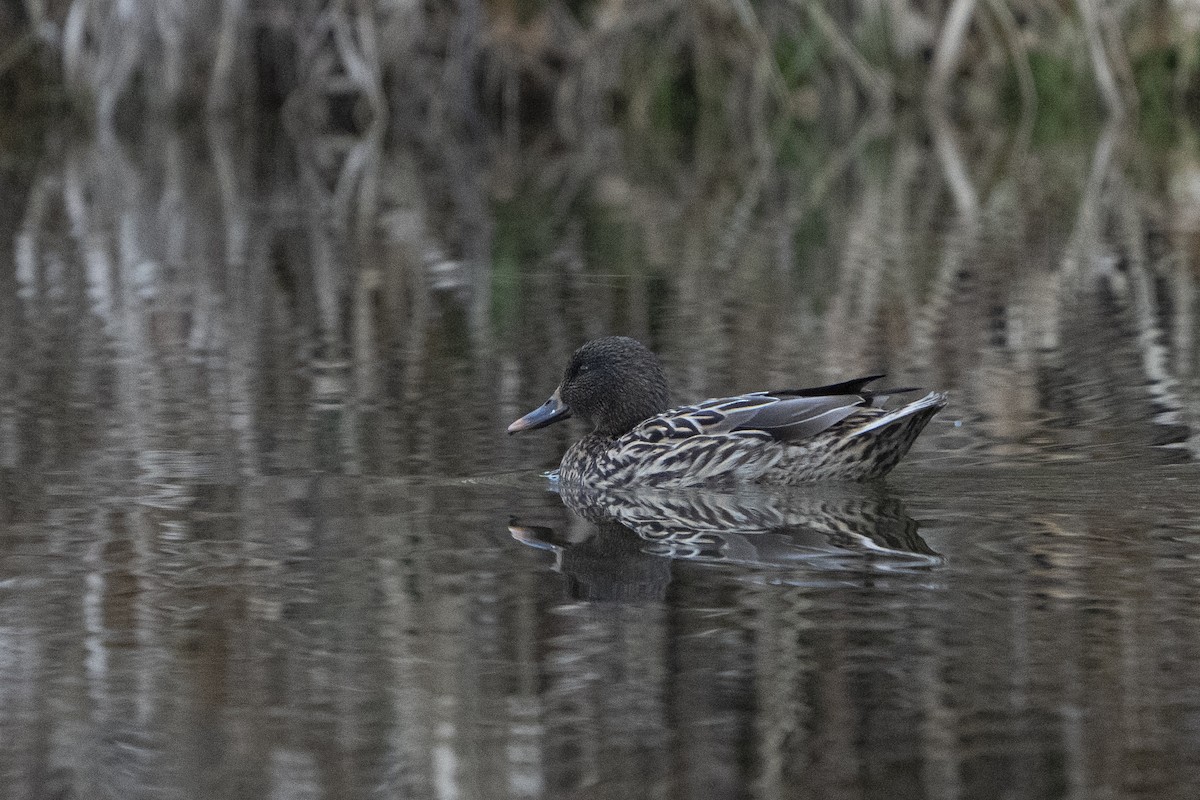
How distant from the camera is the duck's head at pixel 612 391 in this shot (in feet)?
22.9

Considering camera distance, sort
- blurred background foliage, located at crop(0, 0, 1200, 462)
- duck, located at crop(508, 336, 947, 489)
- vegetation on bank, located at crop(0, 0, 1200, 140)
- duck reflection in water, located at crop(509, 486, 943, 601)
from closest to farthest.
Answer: duck reflection in water, located at crop(509, 486, 943, 601), duck, located at crop(508, 336, 947, 489), blurred background foliage, located at crop(0, 0, 1200, 462), vegetation on bank, located at crop(0, 0, 1200, 140)

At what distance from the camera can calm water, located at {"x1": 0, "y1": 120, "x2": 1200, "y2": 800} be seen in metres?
3.90

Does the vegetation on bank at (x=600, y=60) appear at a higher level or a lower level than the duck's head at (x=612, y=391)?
higher

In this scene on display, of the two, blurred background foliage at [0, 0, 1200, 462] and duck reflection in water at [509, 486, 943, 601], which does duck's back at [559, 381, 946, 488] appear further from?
blurred background foliage at [0, 0, 1200, 462]

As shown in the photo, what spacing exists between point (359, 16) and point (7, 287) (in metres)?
9.85

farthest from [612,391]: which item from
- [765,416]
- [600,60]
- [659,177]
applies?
[600,60]

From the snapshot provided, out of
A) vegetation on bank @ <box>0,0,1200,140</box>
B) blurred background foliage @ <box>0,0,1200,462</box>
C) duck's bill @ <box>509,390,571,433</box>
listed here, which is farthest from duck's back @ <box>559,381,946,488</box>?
vegetation on bank @ <box>0,0,1200,140</box>

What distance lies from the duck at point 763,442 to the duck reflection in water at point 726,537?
0.07 metres

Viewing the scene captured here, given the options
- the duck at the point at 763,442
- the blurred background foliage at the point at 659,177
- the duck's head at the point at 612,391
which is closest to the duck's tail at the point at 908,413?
the duck at the point at 763,442

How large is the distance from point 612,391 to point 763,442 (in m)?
0.74

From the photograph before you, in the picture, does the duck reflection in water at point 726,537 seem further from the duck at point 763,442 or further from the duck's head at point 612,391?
the duck's head at point 612,391

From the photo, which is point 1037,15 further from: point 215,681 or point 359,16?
point 215,681

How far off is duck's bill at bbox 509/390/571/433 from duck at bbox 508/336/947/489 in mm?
65

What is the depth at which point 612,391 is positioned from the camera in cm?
700
